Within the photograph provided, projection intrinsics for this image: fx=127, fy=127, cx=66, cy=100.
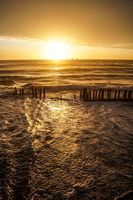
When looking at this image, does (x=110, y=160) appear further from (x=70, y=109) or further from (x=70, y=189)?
(x=70, y=109)

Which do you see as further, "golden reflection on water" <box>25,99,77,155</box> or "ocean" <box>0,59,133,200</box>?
"golden reflection on water" <box>25,99,77,155</box>

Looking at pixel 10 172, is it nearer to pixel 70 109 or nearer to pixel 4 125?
pixel 4 125

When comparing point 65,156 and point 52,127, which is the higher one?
point 52,127

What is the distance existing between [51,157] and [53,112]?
5883 millimetres

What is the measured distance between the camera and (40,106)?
43.5 ft

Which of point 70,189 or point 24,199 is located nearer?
point 24,199

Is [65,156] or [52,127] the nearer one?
[65,156]

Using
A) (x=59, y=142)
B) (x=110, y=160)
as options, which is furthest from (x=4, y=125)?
(x=110, y=160)

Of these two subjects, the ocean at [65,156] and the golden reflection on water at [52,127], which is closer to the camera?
the ocean at [65,156]

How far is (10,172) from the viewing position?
200 inches

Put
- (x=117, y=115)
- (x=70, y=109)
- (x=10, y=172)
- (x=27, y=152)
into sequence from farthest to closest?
(x=70, y=109), (x=117, y=115), (x=27, y=152), (x=10, y=172)

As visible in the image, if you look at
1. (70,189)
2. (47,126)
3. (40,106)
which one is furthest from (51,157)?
(40,106)

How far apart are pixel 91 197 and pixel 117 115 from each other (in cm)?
784

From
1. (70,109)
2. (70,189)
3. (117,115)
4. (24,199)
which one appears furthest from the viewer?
(70,109)
